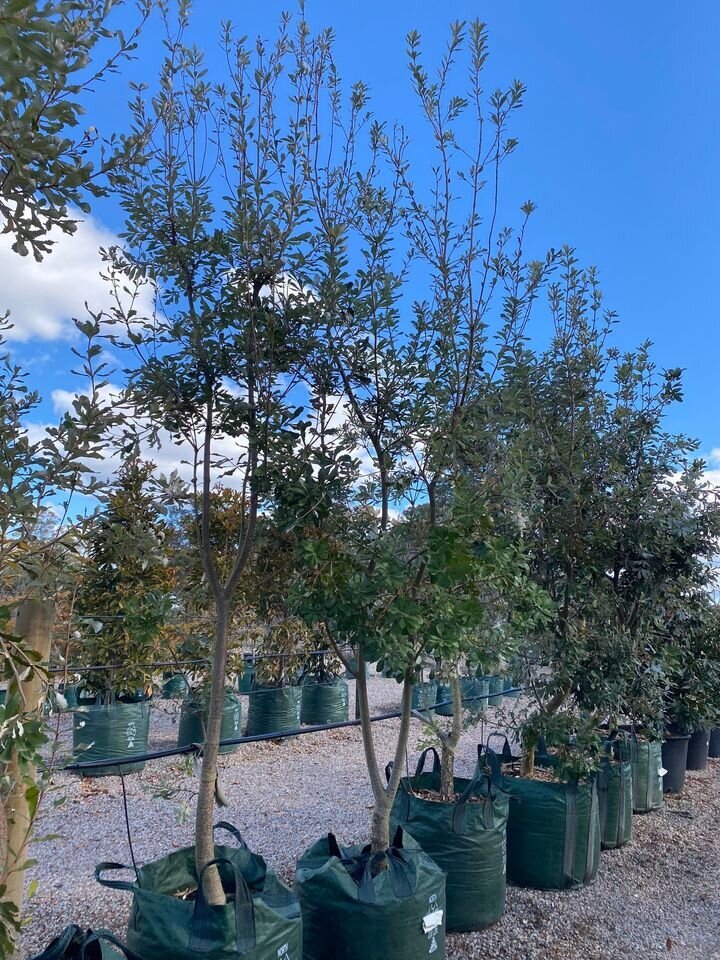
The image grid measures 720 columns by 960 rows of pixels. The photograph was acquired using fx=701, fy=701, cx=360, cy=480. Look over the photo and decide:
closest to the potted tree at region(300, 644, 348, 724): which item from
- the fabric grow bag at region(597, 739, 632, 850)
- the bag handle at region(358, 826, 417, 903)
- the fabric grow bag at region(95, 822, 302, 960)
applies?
the fabric grow bag at region(597, 739, 632, 850)

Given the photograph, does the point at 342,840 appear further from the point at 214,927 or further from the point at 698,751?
the point at 698,751

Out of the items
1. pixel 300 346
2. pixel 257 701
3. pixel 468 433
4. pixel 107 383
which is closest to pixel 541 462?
pixel 468 433

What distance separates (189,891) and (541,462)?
293cm

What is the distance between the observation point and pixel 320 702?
9062mm

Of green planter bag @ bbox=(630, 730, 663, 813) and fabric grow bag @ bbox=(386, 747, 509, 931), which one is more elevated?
fabric grow bag @ bbox=(386, 747, 509, 931)

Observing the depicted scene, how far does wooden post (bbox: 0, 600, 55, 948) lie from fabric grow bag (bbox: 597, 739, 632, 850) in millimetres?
4082

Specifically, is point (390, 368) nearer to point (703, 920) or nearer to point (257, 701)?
point (703, 920)

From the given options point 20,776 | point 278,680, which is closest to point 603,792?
point 20,776

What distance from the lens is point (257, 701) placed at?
820 cm

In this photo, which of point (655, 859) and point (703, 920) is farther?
point (655, 859)

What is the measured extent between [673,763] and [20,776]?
701 cm

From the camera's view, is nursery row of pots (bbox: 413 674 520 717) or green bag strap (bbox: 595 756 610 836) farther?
nursery row of pots (bbox: 413 674 520 717)

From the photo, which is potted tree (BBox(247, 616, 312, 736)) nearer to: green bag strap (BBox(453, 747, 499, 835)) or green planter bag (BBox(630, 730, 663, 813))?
green planter bag (BBox(630, 730, 663, 813))

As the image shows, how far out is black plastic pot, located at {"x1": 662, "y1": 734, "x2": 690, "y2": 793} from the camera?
6879 mm
